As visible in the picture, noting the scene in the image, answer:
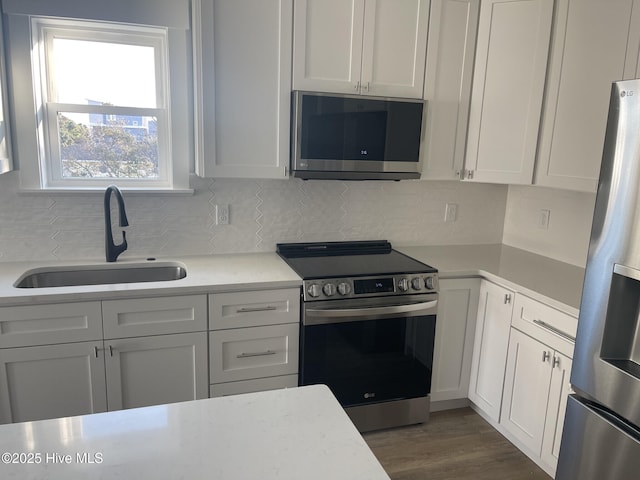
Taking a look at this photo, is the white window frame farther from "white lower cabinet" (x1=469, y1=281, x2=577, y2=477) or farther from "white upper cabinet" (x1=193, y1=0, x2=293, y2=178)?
"white lower cabinet" (x1=469, y1=281, x2=577, y2=477)

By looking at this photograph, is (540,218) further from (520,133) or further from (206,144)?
(206,144)

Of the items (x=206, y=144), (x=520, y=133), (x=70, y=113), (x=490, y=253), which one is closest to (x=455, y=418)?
(x=490, y=253)

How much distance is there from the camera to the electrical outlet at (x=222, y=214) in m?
2.72

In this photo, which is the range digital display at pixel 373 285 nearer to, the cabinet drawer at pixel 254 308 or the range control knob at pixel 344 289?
the range control knob at pixel 344 289

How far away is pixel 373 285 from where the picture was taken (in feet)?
7.84

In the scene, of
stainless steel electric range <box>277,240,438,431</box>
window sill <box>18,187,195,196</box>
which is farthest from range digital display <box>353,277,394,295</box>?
window sill <box>18,187,195,196</box>

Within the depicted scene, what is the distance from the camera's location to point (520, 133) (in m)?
2.54

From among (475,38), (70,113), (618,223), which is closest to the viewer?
(618,223)

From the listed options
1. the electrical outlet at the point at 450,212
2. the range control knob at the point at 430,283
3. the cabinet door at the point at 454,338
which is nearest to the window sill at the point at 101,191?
the range control knob at the point at 430,283

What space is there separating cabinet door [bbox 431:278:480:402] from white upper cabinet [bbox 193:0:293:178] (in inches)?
45.9

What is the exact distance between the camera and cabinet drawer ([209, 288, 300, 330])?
223 cm

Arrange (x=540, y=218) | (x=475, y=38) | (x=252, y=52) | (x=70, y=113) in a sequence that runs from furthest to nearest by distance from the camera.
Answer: (x=540, y=218) < (x=475, y=38) < (x=70, y=113) < (x=252, y=52)

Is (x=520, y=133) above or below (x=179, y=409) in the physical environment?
above

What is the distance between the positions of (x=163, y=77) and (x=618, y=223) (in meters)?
2.27
